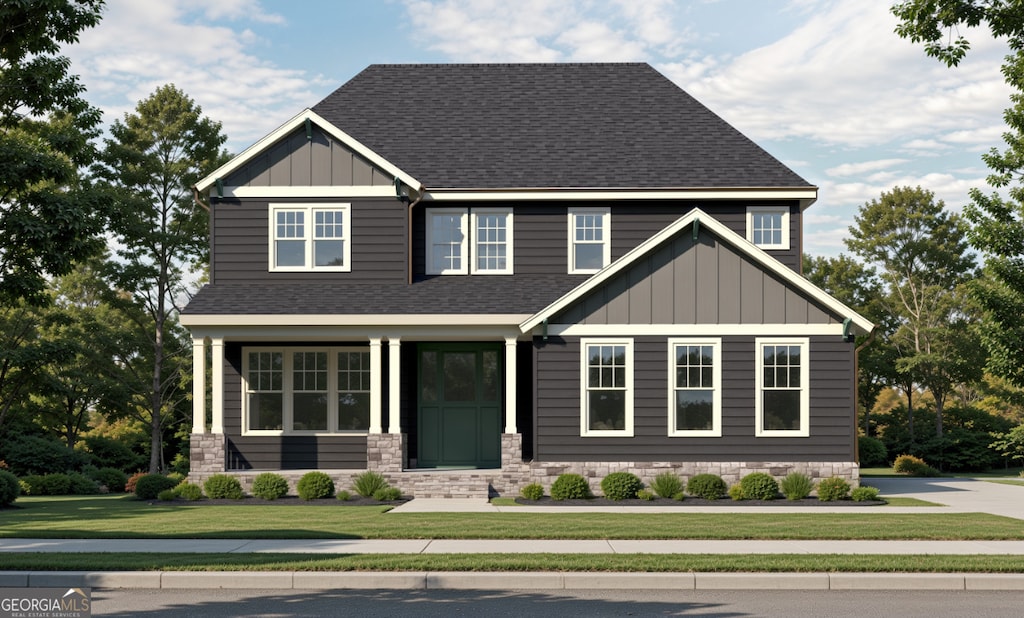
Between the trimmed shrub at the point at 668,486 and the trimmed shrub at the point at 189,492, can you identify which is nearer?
the trimmed shrub at the point at 668,486

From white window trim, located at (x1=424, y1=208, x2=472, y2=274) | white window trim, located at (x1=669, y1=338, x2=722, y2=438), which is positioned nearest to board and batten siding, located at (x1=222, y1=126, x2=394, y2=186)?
white window trim, located at (x1=424, y1=208, x2=472, y2=274)

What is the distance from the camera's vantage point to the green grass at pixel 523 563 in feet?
37.4

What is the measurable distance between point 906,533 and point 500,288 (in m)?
11.5

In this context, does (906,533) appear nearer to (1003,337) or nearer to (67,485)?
(1003,337)

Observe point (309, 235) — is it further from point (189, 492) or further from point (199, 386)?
point (189, 492)

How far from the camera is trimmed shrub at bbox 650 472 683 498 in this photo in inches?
808

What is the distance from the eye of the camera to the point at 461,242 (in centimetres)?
2453

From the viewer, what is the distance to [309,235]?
23797 millimetres

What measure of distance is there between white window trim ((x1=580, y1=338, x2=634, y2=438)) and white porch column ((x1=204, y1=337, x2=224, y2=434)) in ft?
26.2

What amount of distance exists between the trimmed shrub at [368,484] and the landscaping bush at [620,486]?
4.75 m

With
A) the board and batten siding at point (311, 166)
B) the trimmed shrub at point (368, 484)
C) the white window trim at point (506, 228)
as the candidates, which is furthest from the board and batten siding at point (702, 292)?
the board and batten siding at point (311, 166)

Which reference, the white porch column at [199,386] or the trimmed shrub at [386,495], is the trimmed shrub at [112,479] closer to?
the white porch column at [199,386]

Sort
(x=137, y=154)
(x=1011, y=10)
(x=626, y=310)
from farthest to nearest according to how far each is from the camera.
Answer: (x=137, y=154)
(x=626, y=310)
(x=1011, y=10)

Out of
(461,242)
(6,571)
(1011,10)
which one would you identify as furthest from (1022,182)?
(6,571)
